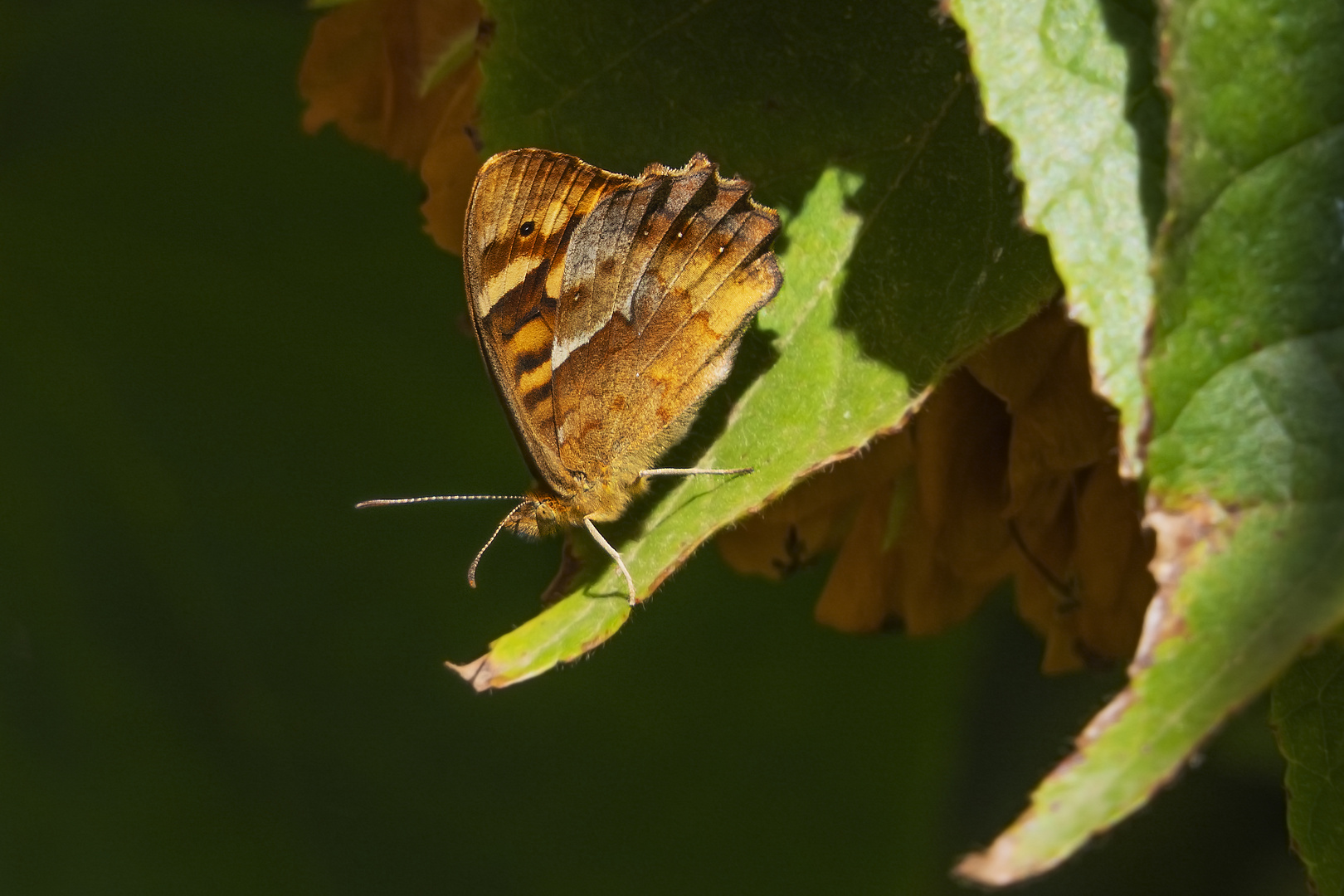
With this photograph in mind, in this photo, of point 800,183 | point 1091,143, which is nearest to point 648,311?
point 800,183

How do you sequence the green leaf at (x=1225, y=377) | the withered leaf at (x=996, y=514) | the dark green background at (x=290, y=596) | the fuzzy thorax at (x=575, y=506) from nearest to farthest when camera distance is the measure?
the green leaf at (x=1225, y=377) < the withered leaf at (x=996, y=514) < the fuzzy thorax at (x=575, y=506) < the dark green background at (x=290, y=596)

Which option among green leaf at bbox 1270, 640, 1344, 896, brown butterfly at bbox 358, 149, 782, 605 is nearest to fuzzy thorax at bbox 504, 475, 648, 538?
brown butterfly at bbox 358, 149, 782, 605

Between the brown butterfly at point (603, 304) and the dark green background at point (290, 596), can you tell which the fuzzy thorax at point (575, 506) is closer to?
the brown butterfly at point (603, 304)

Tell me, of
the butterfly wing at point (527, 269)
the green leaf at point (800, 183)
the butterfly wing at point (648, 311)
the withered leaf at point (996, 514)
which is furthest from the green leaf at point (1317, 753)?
the butterfly wing at point (527, 269)

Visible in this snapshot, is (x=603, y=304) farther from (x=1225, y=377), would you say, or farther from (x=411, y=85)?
(x=1225, y=377)

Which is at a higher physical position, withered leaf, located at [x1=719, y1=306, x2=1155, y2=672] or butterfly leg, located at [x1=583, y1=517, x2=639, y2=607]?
butterfly leg, located at [x1=583, y1=517, x2=639, y2=607]

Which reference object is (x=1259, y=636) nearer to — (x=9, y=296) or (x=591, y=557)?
(x=591, y=557)

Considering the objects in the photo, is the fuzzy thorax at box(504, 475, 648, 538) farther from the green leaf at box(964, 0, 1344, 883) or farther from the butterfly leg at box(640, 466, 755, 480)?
the green leaf at box(964, 0, 1344, 883)
